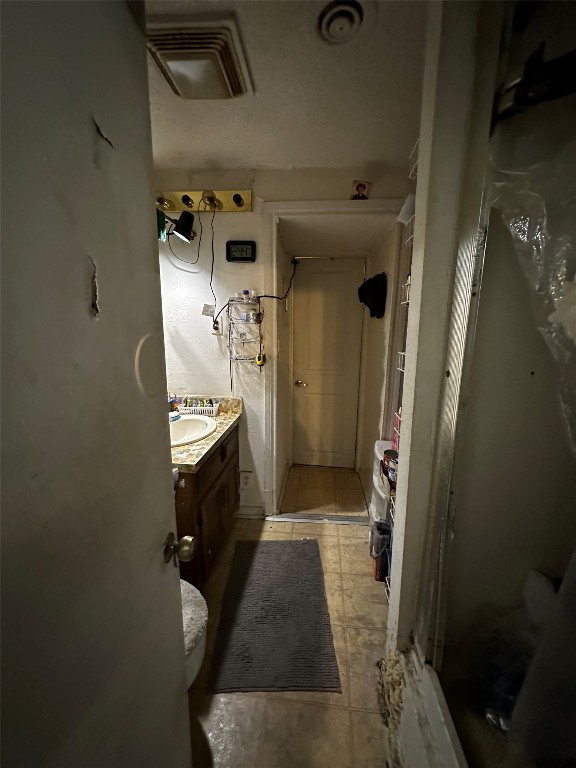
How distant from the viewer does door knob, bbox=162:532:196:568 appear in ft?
2.18

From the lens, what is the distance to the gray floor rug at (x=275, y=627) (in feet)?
3.81

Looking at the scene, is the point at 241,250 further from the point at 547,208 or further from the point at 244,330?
the point at 547,208

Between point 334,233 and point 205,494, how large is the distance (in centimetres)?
193

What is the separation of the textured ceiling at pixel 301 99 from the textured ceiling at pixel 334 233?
0.27 meters

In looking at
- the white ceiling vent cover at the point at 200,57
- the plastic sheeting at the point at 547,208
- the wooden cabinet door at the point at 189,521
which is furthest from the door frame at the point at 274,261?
the plastic sheeting at the point at 547,208

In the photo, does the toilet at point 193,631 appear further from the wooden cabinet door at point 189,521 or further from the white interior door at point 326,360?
the white interior door at point 326,360

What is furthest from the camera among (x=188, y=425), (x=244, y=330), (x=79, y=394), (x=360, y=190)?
(x=244, y=330)

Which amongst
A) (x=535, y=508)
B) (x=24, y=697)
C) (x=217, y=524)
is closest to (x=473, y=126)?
(x=535, y=508)

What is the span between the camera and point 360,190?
1645 millimetres

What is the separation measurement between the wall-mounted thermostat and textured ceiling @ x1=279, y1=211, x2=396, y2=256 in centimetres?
26

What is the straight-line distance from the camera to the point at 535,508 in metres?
0.82

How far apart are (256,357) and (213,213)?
0.96 m

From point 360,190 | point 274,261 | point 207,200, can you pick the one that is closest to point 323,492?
point 274,261

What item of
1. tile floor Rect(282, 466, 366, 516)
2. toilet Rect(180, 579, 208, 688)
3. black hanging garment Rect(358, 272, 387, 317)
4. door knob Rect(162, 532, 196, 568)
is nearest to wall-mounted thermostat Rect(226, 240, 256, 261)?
black hanging garment Rect(358, 272, 387, 317)
